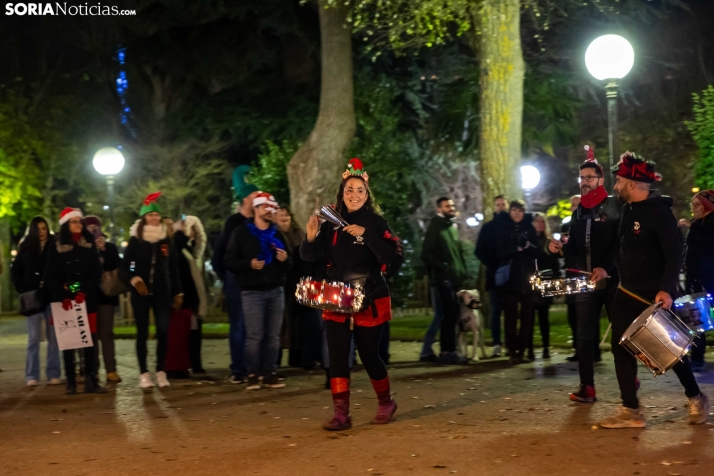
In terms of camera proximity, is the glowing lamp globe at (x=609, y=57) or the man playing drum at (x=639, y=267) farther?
the glowing lamp globe at (x=609, y=57)

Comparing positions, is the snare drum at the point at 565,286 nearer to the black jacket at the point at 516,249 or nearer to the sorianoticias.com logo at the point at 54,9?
the black jacket at the point at 516,249

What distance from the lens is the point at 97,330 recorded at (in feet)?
41.5

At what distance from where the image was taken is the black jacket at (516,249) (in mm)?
12953

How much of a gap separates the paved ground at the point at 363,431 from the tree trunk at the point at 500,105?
5538 millimetres

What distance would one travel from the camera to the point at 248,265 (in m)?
11.2

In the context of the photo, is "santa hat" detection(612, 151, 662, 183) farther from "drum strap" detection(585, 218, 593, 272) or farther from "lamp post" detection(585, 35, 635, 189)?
"lamp post" detection(585, 35, 635, 189)

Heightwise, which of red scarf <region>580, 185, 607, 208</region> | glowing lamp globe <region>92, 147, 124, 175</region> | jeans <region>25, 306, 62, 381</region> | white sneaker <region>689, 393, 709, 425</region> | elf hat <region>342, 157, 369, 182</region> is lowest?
white sneaker <region>689, 393, 709, 425</region>

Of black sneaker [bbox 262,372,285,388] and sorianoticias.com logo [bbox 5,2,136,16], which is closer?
black sneaker [bbox 262,372,285,388]

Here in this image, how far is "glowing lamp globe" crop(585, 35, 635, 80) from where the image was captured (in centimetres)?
1429

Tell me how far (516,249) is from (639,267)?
4.92 meters

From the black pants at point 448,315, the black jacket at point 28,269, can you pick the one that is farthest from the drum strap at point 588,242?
the black jacket at point 28,269

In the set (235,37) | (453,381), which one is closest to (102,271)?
(453,381)

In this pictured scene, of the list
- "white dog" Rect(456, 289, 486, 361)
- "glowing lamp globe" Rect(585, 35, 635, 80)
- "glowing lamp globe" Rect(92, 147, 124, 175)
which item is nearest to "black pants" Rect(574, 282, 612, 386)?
"white dog" Rect(456, 289, 486, 361)

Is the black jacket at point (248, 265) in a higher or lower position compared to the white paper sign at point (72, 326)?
higher
